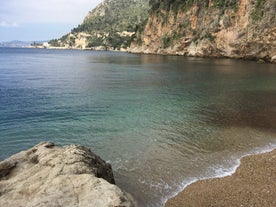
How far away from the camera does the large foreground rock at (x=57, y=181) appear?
8828 millimetres

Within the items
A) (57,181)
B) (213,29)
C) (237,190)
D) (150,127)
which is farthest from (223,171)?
(213,29)

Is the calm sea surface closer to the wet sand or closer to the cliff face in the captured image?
the wet sand

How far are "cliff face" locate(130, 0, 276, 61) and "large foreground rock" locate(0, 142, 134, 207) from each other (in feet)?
269

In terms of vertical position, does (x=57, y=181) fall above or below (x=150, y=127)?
above

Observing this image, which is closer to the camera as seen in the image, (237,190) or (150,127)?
(237,190)

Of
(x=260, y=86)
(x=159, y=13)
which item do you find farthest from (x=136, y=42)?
(x=260, y=86)

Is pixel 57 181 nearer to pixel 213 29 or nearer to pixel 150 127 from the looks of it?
pixel 150 127

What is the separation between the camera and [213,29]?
106375mm

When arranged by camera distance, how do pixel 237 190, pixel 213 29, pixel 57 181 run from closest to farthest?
1. pixel 57 181
2. pixel 237 190
3. pixel 213 29

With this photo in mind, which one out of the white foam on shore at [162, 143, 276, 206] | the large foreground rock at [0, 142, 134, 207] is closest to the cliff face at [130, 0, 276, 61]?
the white foam on shore at [162, 143, 276, 206]

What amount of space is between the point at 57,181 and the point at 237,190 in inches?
323

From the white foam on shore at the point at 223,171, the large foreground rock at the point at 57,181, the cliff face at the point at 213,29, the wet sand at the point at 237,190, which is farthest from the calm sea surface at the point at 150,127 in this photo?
the cliff face at the point at 213,29

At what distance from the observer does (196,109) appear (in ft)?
98.2

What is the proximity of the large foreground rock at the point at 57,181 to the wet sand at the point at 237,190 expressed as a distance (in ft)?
12.6
